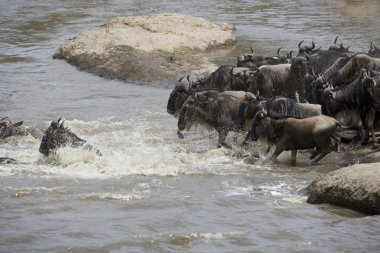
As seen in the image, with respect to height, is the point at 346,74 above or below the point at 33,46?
above

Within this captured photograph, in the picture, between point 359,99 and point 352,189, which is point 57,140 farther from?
point 352,189

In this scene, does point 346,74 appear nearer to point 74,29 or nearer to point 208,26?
point 208,26

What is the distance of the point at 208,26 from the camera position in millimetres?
22984

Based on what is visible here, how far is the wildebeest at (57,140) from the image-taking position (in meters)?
11.7

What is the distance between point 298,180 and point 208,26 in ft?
43.3

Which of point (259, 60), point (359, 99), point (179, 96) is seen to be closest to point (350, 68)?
point (359, 99)

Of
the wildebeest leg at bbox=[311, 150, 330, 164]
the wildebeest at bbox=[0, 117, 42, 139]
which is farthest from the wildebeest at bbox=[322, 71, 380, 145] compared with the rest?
the wildebeest at bbox=[0, 117, 42, 139]

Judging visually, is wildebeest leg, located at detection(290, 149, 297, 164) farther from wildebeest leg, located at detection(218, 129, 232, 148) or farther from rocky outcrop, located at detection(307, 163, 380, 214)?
rocky outcrop, located at detection(307, 163, 380, 214)

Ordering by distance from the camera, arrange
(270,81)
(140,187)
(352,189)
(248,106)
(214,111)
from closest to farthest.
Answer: (352,189)
(140,187)
(248,106)
(214,111)
(270,81)

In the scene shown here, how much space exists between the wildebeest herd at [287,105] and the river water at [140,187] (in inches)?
12.2

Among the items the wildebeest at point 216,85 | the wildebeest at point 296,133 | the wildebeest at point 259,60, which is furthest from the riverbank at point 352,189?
the wildebeest at point 259,60

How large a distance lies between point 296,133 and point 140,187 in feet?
8.22

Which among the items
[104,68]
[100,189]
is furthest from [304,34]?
[100,189]

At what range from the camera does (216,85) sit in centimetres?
1398
